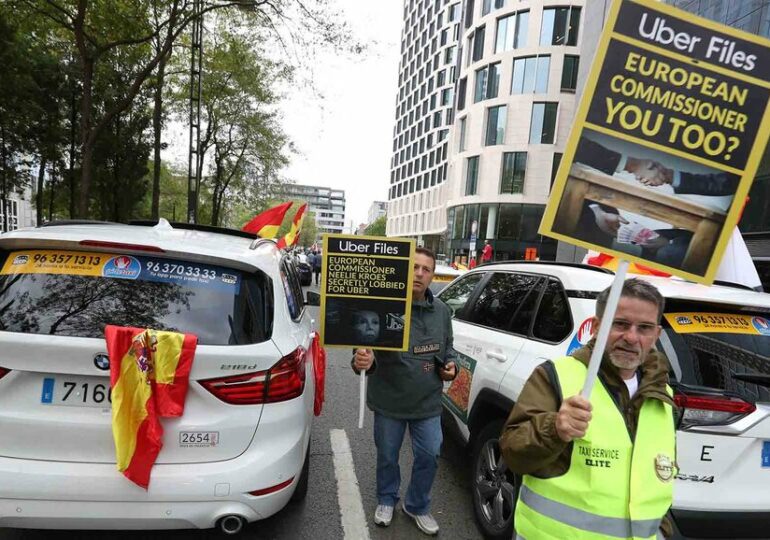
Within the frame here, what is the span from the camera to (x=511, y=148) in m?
38.0

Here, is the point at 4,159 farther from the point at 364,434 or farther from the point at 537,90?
the point at 537,90

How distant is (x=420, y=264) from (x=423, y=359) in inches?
23.3

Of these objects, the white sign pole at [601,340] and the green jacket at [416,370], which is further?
the green jacket at [416,370]

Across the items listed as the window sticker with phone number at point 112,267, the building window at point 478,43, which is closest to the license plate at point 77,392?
the window sticker with phone number at point 112,267

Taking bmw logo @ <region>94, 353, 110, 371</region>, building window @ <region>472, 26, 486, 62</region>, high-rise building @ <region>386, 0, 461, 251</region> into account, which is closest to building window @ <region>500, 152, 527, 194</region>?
building window @ <region>472, 26, 486, 62</region>

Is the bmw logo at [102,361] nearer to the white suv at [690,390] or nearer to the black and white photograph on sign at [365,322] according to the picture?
the black and white photograph on sign at [365,322]

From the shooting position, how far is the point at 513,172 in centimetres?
3794

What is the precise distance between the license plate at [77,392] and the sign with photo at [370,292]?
1147 millimetres

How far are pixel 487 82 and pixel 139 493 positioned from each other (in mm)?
41856

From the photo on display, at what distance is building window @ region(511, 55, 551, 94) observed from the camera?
36406mm

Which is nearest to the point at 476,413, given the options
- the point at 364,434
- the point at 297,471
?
the point at 297,471

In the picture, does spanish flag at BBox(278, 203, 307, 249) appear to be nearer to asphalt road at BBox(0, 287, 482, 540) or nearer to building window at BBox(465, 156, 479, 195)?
asphalt road at BBox(0, 287, 482, 540)

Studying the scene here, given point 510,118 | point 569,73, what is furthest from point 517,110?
point 569,73

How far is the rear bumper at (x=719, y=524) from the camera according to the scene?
81.2 inches
